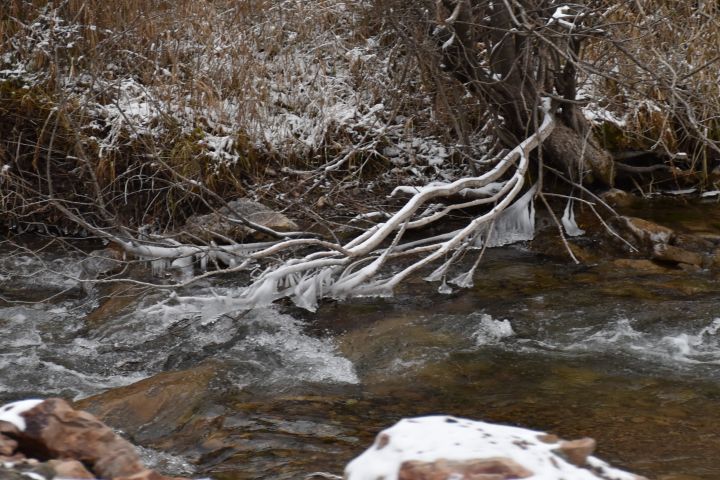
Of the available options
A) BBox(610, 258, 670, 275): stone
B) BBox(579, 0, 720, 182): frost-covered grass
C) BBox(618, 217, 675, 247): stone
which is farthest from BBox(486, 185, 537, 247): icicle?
BBox(579, 0, 720, 182): frost-covered grass

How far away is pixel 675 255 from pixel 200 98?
173 inches

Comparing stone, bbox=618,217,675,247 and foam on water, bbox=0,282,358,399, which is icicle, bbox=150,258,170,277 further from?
stone, bbox=618,217,675,247

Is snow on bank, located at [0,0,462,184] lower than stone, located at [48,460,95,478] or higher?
higher

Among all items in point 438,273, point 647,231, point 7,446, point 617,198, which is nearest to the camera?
point 7,446

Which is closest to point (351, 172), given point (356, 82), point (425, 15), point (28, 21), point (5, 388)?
point (356, 82)

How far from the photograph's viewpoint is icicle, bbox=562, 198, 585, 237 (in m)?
6.80

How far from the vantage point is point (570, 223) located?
688 centimetres

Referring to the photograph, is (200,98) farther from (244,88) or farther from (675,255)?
(675,255)

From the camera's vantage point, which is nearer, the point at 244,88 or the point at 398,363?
the point at 398,363

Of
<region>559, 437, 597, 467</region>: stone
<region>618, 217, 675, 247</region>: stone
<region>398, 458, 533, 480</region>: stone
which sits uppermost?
<region>398, 458, 533, 480</region>: stone

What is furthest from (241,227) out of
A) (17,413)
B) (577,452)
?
(577,452)

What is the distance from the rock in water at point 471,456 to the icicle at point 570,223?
14.2 ft

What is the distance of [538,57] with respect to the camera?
6.66 meters

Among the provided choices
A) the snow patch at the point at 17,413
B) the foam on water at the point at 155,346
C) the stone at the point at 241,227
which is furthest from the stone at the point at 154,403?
the stone at the point at 241,227
